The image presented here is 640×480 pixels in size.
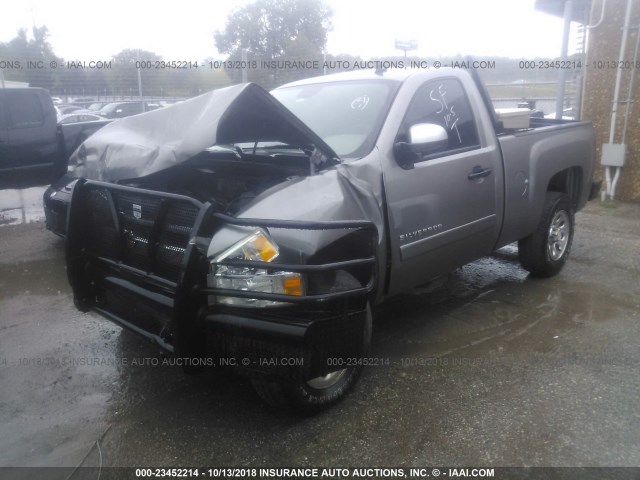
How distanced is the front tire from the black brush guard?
2615mm

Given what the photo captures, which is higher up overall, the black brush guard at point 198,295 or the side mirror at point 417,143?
the side mirror at point 417,143

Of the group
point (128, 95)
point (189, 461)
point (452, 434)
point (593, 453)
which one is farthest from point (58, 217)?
point (128, 95)

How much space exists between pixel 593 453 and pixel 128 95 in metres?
14.3

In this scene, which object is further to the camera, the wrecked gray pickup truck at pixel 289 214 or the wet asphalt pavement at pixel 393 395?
the wet asphalt pavement at pixel 393 395

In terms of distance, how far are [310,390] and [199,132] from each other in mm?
1420

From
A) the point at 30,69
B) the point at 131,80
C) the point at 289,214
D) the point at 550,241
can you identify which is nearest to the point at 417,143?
the point at 289,214

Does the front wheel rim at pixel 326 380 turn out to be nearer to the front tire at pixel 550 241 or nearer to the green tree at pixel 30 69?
the front tire at pixel 550 241

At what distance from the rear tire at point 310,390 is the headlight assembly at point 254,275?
Answer: 413 millimetres

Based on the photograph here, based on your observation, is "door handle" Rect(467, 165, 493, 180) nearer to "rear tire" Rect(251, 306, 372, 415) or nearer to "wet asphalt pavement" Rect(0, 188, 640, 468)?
"wet asphalt pavement" Rect(0, 188, 640, 468)

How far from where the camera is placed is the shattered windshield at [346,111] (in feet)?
10.8

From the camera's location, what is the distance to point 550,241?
487 cm

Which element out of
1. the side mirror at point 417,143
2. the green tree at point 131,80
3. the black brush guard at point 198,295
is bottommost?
the black brush guard at point 198,295

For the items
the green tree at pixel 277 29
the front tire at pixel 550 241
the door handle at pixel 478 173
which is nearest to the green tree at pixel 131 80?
the green tree at pixel 277 29

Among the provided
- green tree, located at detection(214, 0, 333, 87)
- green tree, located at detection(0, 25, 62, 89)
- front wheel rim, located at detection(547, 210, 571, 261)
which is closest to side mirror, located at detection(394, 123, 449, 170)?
front wheel rim, located at detection(547, 210, 571, 261)
